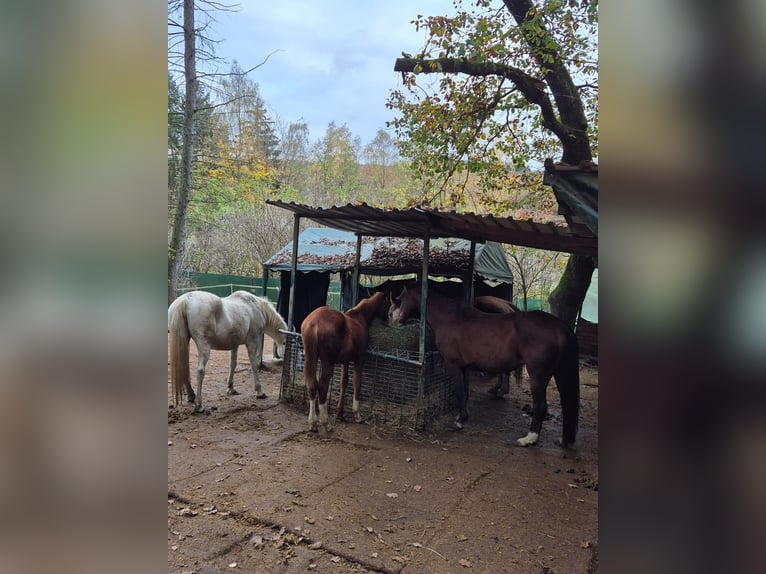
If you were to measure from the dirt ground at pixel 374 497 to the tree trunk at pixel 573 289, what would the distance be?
3394 mm

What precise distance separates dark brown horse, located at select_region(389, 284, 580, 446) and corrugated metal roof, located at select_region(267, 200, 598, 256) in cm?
81

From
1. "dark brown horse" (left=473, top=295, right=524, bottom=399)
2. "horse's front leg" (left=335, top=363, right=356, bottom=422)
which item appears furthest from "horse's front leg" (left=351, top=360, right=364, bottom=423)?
"dark brown horse" (left=473, top=295, right=524, bottom=399)

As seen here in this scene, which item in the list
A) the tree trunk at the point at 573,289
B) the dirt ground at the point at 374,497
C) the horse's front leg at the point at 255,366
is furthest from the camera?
the tree trunk at the point at 573,289

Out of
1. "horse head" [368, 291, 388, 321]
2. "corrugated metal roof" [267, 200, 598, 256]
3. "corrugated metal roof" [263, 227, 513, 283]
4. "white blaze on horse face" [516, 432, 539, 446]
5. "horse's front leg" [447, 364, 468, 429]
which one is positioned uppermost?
"corrugated metal roof" [267, 200, 598, 256]

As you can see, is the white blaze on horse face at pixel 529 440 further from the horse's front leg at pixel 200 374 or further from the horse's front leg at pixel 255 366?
the horse's front leg at pixel 200 374

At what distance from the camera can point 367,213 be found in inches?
199

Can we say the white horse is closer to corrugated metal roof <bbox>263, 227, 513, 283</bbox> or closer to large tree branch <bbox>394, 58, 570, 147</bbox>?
corrugated metal roof <bbox>263, 227, 513, 283</bbox>

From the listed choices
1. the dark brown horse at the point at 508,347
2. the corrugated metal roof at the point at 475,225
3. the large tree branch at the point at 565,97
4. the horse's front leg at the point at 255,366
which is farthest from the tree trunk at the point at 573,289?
the horse's front leg at the point at 255,366

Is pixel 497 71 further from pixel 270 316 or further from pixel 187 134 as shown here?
pixel 187 134

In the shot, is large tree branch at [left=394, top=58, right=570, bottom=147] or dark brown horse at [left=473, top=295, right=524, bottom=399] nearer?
large tree branch at [left=394, top=58, right=570, bottom=147]

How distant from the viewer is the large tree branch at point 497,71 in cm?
653

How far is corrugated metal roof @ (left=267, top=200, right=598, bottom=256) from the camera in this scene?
416cm
